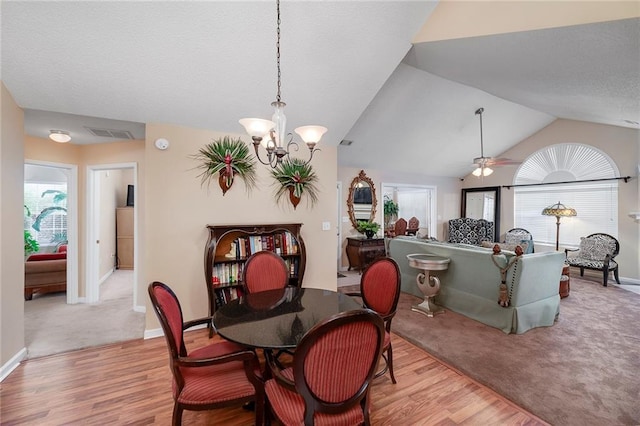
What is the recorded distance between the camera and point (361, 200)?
636 cm

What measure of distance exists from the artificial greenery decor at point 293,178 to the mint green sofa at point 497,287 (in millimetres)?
2151

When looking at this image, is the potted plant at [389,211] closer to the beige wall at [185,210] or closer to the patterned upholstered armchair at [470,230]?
the patterned upholstered armchair at [470,230]

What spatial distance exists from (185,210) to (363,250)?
146 inches

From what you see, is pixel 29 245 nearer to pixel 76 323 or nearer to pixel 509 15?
pixel 76 323

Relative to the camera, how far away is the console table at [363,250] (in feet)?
18.6

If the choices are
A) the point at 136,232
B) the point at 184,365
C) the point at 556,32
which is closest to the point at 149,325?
the point at 136,232

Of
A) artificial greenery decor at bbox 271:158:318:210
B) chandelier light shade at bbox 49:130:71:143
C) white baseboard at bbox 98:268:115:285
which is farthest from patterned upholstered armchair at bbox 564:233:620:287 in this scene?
white baseboard at bbox 98:268:115:285

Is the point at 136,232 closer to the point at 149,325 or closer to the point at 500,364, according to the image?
the point at 149,325

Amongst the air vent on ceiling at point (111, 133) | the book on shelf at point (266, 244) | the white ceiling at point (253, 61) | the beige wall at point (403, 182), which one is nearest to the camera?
the white ceiling at point (253, 61)

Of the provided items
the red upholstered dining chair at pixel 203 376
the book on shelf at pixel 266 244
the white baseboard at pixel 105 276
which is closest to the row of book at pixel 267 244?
the book on shelf at pixel 266 244

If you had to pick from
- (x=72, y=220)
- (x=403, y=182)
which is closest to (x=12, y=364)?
(x=72, y=220)

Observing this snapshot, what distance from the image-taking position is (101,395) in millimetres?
2018

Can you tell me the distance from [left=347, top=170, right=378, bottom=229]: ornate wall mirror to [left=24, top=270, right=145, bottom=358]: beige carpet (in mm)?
4442

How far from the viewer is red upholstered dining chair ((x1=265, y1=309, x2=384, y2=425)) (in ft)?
3.49
